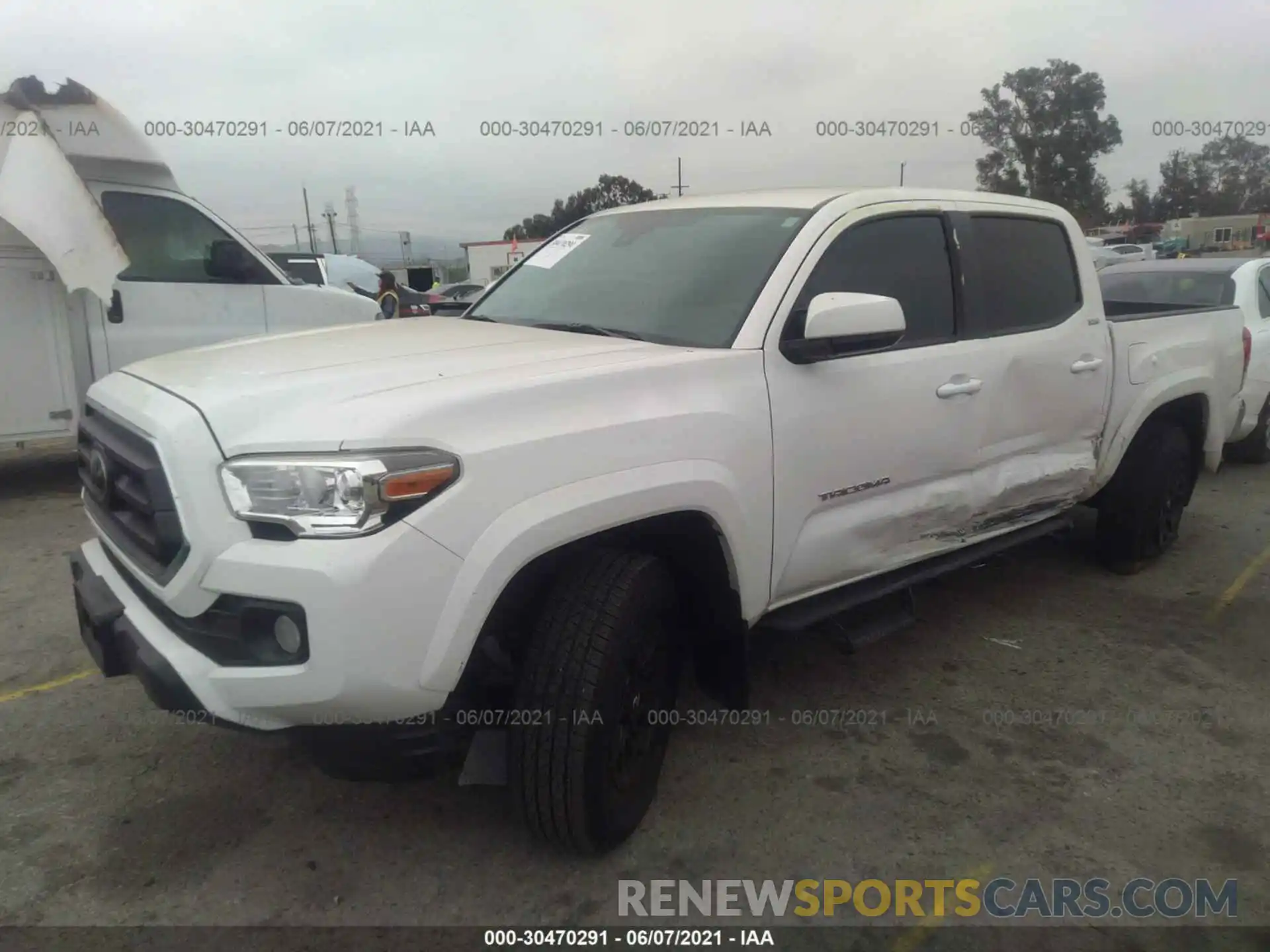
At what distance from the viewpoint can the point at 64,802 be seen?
9.36 feet

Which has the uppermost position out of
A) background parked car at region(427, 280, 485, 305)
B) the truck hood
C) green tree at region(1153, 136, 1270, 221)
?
green tree at region(1153, 136, 1270, 221)

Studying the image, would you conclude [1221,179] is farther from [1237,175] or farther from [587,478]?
[587,478]

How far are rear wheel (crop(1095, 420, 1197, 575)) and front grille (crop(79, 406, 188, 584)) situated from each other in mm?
4282

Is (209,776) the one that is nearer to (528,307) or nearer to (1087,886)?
(528,307)

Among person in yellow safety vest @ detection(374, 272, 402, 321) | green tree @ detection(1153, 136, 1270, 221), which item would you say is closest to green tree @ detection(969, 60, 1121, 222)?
green tree @ detection(1153, 136, 1270, 221)

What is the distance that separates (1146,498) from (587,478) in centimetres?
357

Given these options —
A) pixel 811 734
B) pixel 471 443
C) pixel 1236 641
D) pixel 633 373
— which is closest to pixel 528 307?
pixel 633 373

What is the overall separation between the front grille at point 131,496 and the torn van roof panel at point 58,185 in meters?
3.82

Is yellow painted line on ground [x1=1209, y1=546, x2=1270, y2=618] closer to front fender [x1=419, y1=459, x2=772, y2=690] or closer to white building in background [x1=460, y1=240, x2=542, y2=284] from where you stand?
front fender [x1=419, y1=459, x2=772, y2=690]

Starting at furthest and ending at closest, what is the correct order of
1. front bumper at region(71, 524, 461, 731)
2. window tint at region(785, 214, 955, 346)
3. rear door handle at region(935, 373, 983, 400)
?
rear door handle at region(935, 373, 983, 400)
window tint at region(785, 214, 955, 346)
front bumper at region(71, 524, 461, 731)

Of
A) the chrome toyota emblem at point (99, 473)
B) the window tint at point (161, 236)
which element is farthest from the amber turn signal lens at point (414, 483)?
the window tint at point (161, 236)

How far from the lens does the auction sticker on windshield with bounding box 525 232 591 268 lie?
12.4 feet

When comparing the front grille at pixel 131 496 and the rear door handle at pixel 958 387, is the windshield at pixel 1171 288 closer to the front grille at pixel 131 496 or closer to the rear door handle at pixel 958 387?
the rear door handle at pixel 958 387

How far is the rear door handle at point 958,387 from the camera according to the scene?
336 cm
